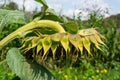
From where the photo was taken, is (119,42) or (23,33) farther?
(119,42)

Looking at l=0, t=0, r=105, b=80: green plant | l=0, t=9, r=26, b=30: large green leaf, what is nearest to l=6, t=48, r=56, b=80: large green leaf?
l=0, t=0, r=105, b=80: green plant

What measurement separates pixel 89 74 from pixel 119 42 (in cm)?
186

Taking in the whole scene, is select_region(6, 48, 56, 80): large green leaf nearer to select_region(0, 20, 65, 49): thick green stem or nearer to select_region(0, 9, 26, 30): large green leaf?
select_region(0, 20, 65, 49): thick green stem

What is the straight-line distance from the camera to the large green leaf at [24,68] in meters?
1.21

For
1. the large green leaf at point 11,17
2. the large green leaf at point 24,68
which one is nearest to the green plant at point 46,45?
the large green leaf at point 24,68

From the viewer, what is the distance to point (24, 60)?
4.04 feet

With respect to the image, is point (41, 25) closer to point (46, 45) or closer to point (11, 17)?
point (46, 45)

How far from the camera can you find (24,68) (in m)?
1.24

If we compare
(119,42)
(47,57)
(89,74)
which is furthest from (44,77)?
(119,42)

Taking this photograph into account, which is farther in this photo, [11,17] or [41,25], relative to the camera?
[11,17]

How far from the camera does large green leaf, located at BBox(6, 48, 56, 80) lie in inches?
47.6

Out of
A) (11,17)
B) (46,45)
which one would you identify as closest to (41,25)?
(46,45)

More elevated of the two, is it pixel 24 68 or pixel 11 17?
pixel 11 17

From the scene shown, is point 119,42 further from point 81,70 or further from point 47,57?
point 47,57
